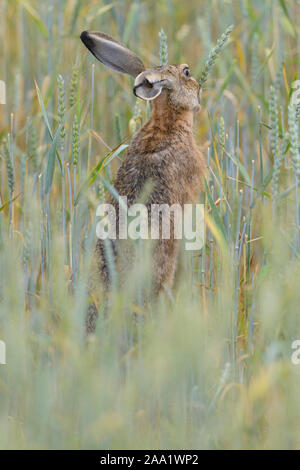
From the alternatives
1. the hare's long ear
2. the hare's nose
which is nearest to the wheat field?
the hare's long ear

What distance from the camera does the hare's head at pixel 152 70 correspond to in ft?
10.7

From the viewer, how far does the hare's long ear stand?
130 inches

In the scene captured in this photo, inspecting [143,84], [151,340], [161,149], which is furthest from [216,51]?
[151,340]

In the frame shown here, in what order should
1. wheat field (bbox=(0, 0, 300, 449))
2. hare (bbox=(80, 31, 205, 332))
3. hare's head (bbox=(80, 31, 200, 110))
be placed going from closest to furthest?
1. wheat field (bbox=(0, 0, 300, 449))
2. hare (bbox=(80, 31, 205, 332))
3. hare's head (bbox=(80, 31, 200, 110))

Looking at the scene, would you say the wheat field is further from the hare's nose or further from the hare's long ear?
the hare's nose

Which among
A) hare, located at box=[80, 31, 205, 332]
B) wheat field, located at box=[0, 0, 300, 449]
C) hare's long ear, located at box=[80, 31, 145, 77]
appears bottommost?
wheat field, located at box=[0, 0, 300, 449]

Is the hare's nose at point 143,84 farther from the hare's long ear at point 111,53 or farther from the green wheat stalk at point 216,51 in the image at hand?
the hare's long ear at point 111,53

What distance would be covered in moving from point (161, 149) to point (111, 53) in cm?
49

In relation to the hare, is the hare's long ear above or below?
above

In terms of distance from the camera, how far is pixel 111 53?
3404 millimetres

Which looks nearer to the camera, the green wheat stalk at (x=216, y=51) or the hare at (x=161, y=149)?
the green wheat stalk at (x=216, y=51)

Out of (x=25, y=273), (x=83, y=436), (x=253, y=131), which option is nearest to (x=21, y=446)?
(x=83, y=436)

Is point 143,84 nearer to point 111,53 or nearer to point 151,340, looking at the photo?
point 111,53

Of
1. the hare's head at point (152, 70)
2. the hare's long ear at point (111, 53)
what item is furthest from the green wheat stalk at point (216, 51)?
the hare's long ear at point (111, 53)
